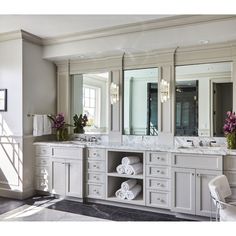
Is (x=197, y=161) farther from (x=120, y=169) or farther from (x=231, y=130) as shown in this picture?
(x=120, y=169)

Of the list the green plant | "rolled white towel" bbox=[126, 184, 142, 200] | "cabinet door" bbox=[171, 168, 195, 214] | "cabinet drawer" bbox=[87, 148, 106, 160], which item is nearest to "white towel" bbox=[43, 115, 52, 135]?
the green plant

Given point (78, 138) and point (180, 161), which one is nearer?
point (180, 161)

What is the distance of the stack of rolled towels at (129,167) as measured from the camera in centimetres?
345

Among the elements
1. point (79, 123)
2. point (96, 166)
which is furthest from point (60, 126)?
point (96, 166)

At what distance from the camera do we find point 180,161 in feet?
10.1

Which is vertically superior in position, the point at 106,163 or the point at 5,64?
the point at 5,64

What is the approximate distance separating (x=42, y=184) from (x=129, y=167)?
1481mm

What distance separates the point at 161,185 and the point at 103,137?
4.39ft

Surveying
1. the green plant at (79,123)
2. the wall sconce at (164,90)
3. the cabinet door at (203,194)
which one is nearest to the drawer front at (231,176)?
the cabinet door at (203,194)

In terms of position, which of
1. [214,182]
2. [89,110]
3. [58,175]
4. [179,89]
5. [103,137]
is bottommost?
[58,175]

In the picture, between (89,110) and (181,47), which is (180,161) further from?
(89,110)

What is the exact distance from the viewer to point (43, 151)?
4000 mm
